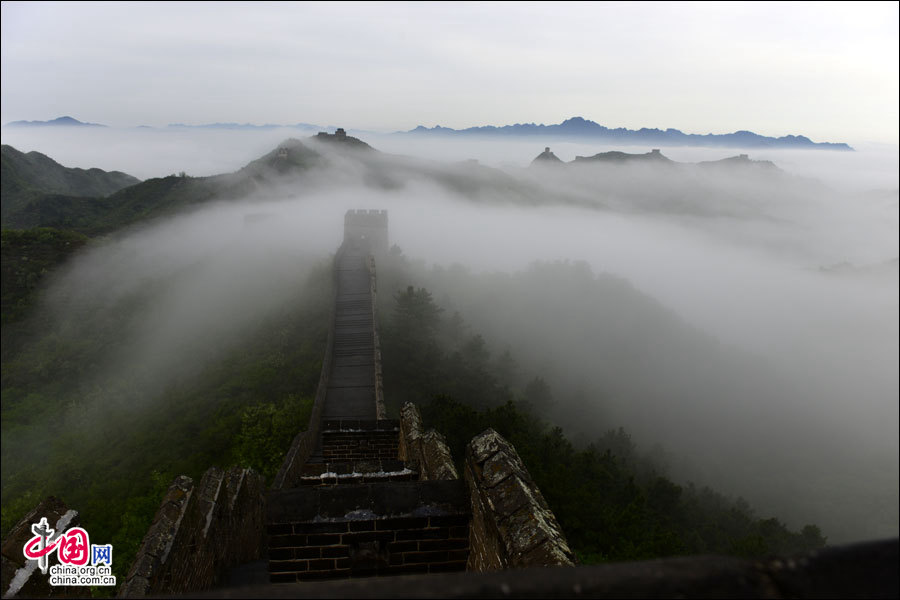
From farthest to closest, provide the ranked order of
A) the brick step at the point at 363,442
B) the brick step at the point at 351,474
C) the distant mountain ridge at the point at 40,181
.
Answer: the distant mountain ridge at the point at 40,181 < the brick step at the point at 363,442 < the brick step at the point at 351,474

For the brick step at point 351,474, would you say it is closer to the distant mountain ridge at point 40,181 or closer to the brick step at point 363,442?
the brick step at point 363,442

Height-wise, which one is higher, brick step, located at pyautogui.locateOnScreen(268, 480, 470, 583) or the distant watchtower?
the distant watchtower

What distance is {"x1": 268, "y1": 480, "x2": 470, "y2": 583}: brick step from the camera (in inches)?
155

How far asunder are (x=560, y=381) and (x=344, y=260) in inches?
992

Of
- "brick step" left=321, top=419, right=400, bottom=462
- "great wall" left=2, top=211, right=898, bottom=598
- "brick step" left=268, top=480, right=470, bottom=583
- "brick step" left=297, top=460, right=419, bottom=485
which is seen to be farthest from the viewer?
"brick step" left=321, top=419, right=400, bottom=462

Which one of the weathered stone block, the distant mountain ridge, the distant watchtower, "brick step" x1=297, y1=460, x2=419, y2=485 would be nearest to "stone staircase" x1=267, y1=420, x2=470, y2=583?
the weathered stone block

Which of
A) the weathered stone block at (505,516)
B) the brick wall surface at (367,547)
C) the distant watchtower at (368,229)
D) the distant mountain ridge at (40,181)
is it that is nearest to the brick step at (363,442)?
the brick wall surface at (367,547)

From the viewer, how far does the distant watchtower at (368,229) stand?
137ft

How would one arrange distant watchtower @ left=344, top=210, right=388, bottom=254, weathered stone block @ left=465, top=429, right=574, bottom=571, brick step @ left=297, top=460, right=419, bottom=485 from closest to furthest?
1. weathered stone block @ left=465, top=429, right=574, bottom=571
2. brick step @ left=297, top=460, right=419, bottom=485
3. distant watchtower @ left=344, top=210, right=388, bottom=254

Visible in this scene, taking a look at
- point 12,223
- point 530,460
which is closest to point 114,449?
point 530,460

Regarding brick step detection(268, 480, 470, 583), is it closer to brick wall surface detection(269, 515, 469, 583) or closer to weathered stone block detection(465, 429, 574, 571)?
brick wall surface detection(269, 515, 469, 583)

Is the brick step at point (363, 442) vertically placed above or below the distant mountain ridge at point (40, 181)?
below

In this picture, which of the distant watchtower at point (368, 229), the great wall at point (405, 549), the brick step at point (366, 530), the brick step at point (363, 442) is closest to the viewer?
the great wall at point (405, 549)

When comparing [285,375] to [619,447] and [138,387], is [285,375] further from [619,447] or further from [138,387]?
[619,447]
